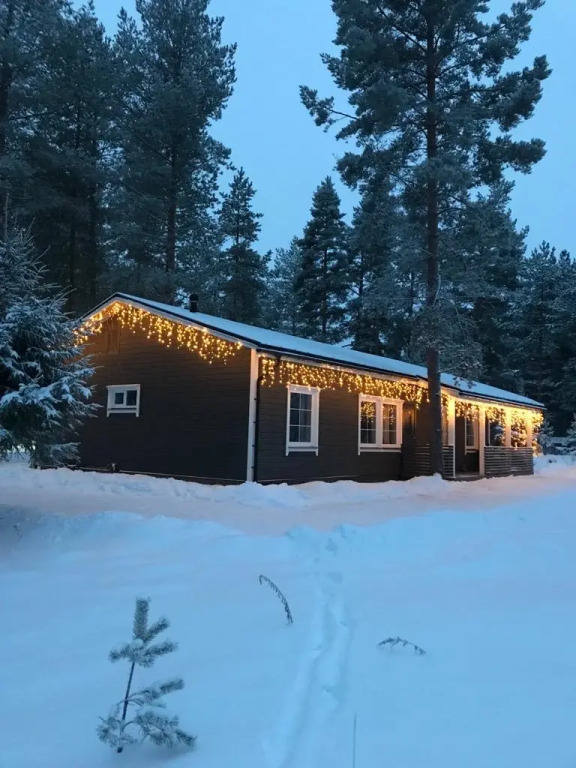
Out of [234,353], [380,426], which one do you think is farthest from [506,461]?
[234,353]

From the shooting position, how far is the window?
2084cm

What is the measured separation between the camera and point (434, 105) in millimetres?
14742

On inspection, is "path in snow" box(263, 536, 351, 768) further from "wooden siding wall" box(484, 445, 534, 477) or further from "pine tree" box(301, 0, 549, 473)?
"wooden siding wall" box(484, 445, 534, 477)

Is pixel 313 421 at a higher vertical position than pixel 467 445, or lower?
higher

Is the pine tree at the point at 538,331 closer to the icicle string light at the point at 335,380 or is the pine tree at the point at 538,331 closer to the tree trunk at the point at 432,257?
the icicle string light at the point at 335,380

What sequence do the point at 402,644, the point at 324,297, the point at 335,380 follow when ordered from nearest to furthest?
1. the point at 402,644
2. the point at 335,380
3. the point at 324,297

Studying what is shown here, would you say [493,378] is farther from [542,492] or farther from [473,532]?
[473,532]

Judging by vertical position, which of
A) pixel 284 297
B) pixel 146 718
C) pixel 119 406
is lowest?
pixel 146 718

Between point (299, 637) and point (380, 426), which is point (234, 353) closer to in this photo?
point (380, 426)

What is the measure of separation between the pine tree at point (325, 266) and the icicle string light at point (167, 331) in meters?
19.5

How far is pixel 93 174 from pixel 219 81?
6148 millimetres

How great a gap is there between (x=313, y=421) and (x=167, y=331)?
3.82 m

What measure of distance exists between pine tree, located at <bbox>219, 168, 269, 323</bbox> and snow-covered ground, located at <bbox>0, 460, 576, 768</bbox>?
908 inches

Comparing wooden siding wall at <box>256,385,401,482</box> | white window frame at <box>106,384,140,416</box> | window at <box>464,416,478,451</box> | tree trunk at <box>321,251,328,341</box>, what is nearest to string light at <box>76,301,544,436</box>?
wooden siding wall at <box>256,385,401,482</box>
